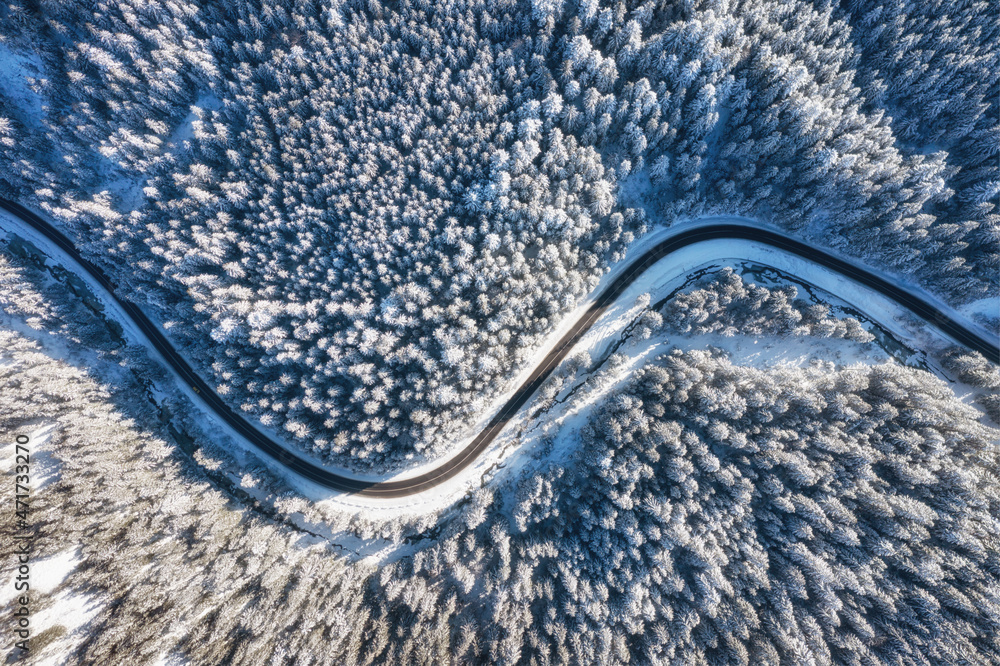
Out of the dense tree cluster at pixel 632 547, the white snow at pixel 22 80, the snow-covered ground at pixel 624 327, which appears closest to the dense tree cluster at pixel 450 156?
the white snow at pixel 22 80

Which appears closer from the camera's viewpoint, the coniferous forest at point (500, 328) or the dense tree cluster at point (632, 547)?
the dense tree cluster at point (632, 547)

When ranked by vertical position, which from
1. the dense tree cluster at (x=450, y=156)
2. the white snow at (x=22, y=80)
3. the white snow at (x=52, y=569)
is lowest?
the white snow at (x=52, y=569)

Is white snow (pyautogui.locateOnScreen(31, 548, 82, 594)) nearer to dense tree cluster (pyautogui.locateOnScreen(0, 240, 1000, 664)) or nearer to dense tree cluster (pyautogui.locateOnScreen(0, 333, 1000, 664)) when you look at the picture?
dense tree cluster (pyautogui.locateOnScreen(0, 240, 1000, 664))

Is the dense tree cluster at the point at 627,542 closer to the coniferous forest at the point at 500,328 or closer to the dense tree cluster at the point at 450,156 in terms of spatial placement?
the coniferous forest at the point at 500,328

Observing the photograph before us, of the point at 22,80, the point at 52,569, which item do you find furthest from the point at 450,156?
the point at 52,569

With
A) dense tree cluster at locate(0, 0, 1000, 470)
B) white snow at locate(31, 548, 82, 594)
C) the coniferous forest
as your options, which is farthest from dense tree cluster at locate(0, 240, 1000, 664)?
dense tree cluster at locate(0, 0, 1000, 470)
